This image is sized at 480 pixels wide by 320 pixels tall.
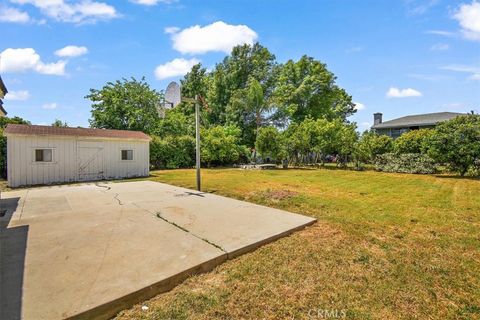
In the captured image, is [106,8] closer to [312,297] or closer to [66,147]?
[66,147]

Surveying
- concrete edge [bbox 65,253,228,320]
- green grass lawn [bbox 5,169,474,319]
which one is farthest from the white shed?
green grass lawn [bbox 5,169,474,319]

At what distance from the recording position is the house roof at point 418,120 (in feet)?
95.6

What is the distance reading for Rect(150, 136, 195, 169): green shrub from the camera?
58.9 ft

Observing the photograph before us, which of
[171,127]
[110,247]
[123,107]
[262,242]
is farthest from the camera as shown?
[171,127]

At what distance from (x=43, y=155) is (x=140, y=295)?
11.8 metres

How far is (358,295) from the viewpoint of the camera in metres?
2.42

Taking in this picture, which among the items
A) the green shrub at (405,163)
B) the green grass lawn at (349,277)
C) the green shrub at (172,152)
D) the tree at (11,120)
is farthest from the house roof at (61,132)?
the green shrub at (405,163)

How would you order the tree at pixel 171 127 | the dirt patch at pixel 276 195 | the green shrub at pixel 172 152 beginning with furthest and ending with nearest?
the tree at pixel 171 127 < the green shrub at pixel 172 152 < the dirt patch at pixel 276 195

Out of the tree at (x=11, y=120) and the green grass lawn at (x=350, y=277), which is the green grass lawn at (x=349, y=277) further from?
the tree at (x=11, y=120)

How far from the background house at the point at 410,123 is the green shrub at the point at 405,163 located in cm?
1698

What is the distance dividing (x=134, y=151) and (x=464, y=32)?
50.3ft

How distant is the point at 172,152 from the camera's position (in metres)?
18.8

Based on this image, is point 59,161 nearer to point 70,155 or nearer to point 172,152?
point 70,155

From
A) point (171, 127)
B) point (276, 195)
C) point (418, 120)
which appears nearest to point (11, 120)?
point (171, 127)
